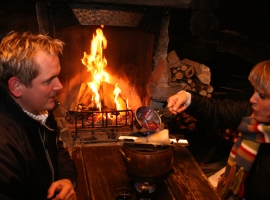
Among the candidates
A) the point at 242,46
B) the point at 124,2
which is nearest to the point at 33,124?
the point at 124,2

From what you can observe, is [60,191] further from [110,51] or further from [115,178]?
[110,51]

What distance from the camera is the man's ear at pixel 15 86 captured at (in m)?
1.51

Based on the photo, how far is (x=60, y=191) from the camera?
1.71m

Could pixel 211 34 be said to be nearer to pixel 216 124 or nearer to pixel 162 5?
pixel 162 5

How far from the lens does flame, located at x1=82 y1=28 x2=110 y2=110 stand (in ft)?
10.8

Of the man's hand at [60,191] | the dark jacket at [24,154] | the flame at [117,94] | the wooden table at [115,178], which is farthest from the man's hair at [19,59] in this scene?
the flame at [117,94]

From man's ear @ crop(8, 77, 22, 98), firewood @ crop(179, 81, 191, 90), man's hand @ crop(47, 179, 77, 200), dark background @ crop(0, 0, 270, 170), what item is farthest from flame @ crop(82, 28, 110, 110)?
man's ear @ crop(8, 77, 22, 98)

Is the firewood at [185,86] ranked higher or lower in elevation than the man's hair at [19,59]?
lower

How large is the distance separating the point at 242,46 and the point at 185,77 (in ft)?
2.56

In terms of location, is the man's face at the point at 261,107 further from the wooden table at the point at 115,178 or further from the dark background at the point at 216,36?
the dark background at the point at 216,36

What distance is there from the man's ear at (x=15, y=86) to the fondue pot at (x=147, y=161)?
719 millimetres

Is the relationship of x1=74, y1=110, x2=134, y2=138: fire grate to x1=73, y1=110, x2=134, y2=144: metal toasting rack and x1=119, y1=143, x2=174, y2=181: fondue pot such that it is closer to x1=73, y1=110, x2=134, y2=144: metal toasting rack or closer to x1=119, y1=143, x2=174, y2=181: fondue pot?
x1=73, y1=110, x2=134, y2=144: metal toasting rack

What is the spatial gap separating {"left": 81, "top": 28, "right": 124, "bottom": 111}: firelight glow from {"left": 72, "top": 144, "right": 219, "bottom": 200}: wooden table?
0.90 m

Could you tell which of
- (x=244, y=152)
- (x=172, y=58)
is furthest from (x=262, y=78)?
(x=172, y=58)
